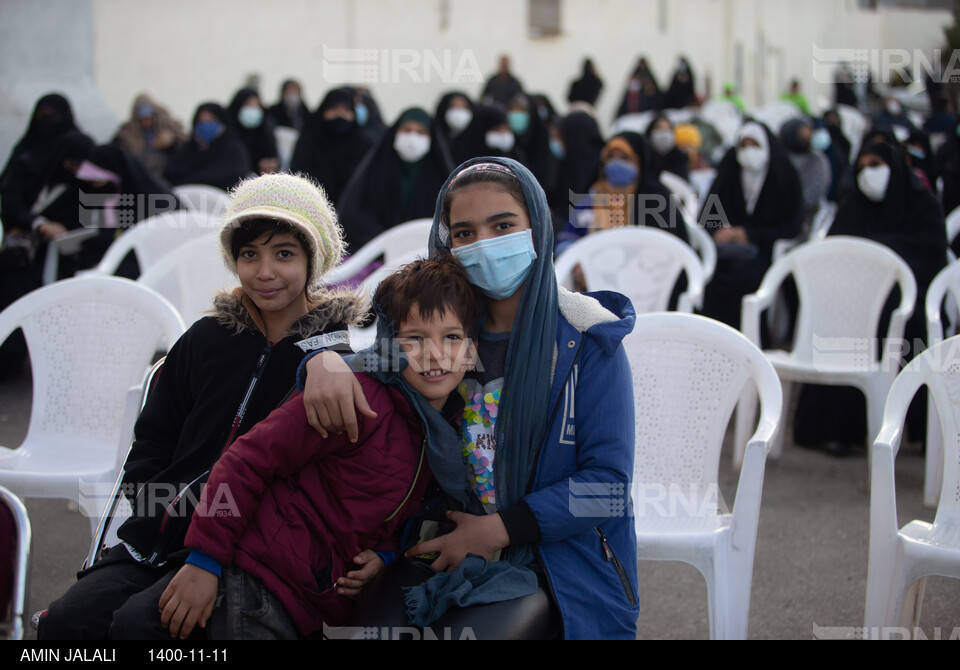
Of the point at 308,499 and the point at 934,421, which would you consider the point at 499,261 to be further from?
the point at 934,421

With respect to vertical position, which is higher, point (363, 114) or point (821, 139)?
point (363, 114)

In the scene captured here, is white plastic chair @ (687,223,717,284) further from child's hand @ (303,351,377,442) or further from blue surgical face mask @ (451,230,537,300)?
child's hand @ (303,351,377,442)

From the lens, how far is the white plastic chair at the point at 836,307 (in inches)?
148

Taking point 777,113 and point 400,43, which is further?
point 777,113

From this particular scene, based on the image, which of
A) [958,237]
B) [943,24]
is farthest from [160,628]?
[943,24]

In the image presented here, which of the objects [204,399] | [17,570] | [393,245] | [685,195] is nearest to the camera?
[204,399]

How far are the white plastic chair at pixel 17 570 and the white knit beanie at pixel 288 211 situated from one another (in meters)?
0.82

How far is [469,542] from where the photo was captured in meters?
1.67

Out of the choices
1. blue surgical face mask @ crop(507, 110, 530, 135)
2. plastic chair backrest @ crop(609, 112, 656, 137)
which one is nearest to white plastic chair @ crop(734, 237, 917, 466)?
blue surgical face mask @ crop(507, 110, 530, 135)

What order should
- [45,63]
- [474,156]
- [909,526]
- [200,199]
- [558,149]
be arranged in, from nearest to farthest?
[909,526], [200,199], [474,156], [45,63], [558,149]

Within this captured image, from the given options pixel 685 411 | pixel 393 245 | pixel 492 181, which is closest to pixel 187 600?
pixel 492 181

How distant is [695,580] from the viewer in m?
2.92

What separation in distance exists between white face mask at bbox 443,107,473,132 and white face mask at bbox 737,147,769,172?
2.05 m

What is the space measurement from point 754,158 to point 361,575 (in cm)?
522
